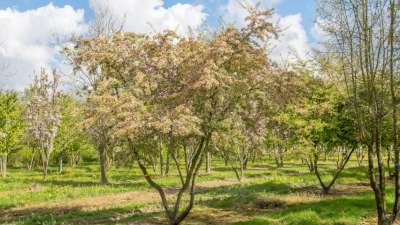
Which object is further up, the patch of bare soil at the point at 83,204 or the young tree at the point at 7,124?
the young tree at the point at 7,124

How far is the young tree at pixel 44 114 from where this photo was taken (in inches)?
1839

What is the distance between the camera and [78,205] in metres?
23.3

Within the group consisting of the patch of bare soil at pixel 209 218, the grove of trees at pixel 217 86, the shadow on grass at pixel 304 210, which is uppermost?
the grove of trees at pixel 217 86

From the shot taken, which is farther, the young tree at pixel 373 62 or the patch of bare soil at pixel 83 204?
the patch of bare soil at pixel 83 204

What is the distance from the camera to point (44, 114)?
48.5 meters

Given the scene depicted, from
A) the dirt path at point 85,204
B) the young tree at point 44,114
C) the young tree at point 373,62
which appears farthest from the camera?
the young tree at point 44,114

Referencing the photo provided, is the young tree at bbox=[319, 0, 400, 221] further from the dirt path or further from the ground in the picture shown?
the dirt path

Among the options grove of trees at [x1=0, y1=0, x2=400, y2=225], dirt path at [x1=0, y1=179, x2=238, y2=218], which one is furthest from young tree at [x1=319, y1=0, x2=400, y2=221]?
dirt path at [x1=0, y1=179, x2=238, y2=218]

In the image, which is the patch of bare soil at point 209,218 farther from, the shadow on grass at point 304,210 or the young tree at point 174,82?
the young tree at point 174,82

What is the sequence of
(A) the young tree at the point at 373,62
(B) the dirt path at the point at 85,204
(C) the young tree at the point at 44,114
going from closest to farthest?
(A) the young tree at the point at 373,62
(B) the dirt path at the point at 85,204
(C) the young tree at the point at 44,114

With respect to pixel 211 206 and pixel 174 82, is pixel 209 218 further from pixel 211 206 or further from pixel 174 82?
pixel 174 82

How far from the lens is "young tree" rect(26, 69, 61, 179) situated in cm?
4672

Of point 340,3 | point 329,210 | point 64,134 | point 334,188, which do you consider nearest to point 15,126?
point 64,134

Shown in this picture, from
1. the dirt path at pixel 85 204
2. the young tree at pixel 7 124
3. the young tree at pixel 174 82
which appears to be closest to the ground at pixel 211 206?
the dirt path at pixel 85 204
